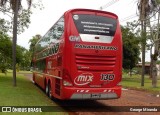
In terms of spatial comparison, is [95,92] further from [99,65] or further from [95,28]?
[95,28]

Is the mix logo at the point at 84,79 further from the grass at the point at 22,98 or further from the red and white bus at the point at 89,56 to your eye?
the grass at the point at 22,98

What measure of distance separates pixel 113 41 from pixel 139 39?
13.7m

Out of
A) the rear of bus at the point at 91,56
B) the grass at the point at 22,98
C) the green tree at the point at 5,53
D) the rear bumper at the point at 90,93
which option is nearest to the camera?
the rear bumper at the point at 90,93

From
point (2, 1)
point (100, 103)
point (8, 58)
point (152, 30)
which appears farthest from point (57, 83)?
point (8, 58)

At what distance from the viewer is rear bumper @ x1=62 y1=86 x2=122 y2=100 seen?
13.5 metres

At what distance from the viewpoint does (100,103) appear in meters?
16.7

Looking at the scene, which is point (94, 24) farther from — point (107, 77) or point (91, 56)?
point (107, 77)

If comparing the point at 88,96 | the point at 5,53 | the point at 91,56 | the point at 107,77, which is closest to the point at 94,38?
the point at 91,56

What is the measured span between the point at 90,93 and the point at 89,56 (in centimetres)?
152

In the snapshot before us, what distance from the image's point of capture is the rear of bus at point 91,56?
44.9ft

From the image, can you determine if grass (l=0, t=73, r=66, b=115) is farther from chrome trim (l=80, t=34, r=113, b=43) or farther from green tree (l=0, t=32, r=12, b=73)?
green tree (l=0, t=32, r=12, b=73)

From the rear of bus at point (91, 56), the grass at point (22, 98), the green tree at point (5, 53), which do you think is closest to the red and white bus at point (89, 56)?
the rear of bus at point (91, 56)

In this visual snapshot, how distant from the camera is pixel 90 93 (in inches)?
542

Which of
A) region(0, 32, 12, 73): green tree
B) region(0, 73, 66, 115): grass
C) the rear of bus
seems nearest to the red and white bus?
the rear of bus
